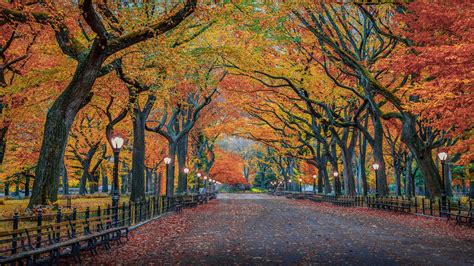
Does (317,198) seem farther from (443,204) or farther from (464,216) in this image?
(464,216)

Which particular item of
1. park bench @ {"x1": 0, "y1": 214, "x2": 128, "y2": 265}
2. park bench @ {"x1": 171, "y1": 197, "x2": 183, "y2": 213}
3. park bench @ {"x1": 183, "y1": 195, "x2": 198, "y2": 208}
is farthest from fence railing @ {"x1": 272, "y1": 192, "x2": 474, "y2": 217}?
park bench @ {"x1": 0, "y1": 214, "x2": 128, "y2": 265}

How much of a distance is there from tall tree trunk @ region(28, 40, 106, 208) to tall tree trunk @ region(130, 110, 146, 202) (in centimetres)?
1028

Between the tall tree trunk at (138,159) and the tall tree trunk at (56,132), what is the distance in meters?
10.3

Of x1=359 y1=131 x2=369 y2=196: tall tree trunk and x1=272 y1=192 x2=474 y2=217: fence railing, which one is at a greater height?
x1=359 y1=131 x2=369 y2=196: tall tree trunk

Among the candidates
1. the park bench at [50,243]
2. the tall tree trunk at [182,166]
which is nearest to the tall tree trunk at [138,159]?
the park bench at [50,243]

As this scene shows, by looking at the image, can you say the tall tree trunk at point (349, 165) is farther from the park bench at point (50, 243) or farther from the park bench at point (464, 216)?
the park bench at point (50, 243)

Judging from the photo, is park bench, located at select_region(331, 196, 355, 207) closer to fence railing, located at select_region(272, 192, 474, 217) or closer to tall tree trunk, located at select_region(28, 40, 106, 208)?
fence railing, located at select_region(272, 192, 474, 217)

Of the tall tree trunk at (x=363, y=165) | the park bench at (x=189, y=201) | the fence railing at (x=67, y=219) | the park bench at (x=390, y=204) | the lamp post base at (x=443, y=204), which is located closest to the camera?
the fence railing at (x=67, y=219)

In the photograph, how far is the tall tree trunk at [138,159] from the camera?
24.3 meters

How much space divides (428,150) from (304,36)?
11.2 meters

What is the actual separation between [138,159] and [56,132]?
35.6 feet


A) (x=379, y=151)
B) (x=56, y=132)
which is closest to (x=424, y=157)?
(x=379, y=151)

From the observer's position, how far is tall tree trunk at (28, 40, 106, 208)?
1355cm

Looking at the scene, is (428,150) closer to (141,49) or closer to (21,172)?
(141,49)
